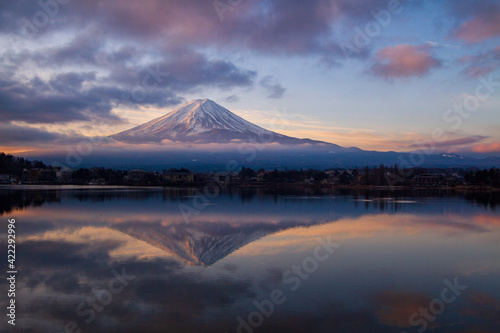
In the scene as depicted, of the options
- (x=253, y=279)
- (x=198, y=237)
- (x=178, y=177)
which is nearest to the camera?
(x=253, y=279)

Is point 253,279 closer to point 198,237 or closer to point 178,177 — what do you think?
point 198,237

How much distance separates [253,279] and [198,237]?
419 centimetres

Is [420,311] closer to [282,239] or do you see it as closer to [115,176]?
[282,239]

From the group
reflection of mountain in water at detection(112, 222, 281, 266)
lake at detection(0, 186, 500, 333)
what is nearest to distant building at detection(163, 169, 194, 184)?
reflection of mountain in water at detection(112, 222, 281, 266)

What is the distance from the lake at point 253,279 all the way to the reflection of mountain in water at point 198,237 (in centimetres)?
3

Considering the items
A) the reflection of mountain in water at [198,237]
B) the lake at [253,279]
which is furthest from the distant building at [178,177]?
the lake at [253,279]

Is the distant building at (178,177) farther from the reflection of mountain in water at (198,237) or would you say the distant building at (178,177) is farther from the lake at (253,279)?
the lake at (253,279)

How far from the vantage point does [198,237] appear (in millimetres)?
10219

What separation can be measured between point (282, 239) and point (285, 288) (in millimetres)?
4136

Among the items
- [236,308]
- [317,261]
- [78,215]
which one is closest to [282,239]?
[317,261]

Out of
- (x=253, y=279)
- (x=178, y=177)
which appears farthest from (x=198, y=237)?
(x=178, y=177)

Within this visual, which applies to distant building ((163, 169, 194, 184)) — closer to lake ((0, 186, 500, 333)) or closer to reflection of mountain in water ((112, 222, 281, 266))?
reflection of mountain in water ((112, 222, 281, 266))

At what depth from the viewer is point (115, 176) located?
244ft

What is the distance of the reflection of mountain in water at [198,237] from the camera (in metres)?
8.21
